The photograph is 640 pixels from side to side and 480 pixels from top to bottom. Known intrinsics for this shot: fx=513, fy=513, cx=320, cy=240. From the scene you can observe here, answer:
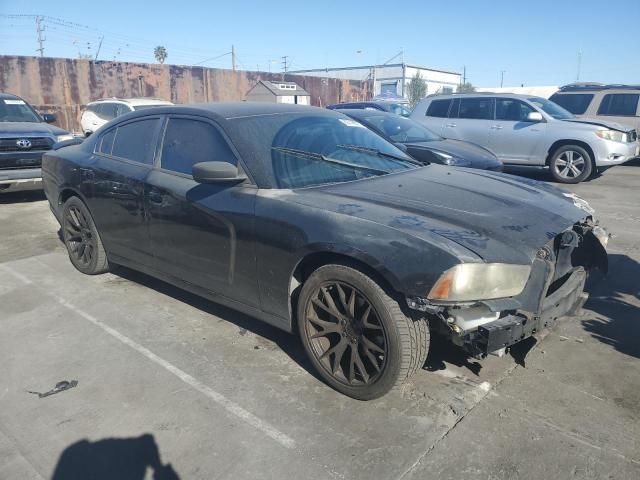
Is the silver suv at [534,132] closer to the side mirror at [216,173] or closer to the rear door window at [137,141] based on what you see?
the rear door window at [137,141]

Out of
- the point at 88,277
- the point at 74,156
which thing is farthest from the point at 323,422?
the point at 74,156

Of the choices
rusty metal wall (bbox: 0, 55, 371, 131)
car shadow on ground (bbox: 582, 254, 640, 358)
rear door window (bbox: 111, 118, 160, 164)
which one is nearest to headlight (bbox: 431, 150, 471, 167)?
car shadow on ground (bbox: 582, 254, 640, 358)

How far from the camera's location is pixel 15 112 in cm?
938

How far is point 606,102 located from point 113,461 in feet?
43.4

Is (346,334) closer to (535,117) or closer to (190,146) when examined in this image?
(190,146)

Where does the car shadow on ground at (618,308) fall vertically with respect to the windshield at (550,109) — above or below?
below

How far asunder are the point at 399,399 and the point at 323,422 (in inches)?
18.5

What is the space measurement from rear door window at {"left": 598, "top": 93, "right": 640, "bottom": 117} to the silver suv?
1.45 meters

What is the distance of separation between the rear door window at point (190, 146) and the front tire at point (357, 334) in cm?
110

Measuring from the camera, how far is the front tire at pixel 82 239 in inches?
184

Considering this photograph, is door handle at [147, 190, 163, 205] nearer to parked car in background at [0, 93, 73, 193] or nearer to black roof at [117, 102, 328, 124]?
black roof at [117, 102, 328, 124]

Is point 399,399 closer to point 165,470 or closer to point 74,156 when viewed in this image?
point 165,470

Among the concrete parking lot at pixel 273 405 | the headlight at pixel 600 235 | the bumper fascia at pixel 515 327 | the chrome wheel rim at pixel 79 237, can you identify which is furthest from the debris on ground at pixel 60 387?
the headlight at pixel 600 235

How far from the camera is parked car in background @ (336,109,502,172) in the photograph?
7.45 metres
